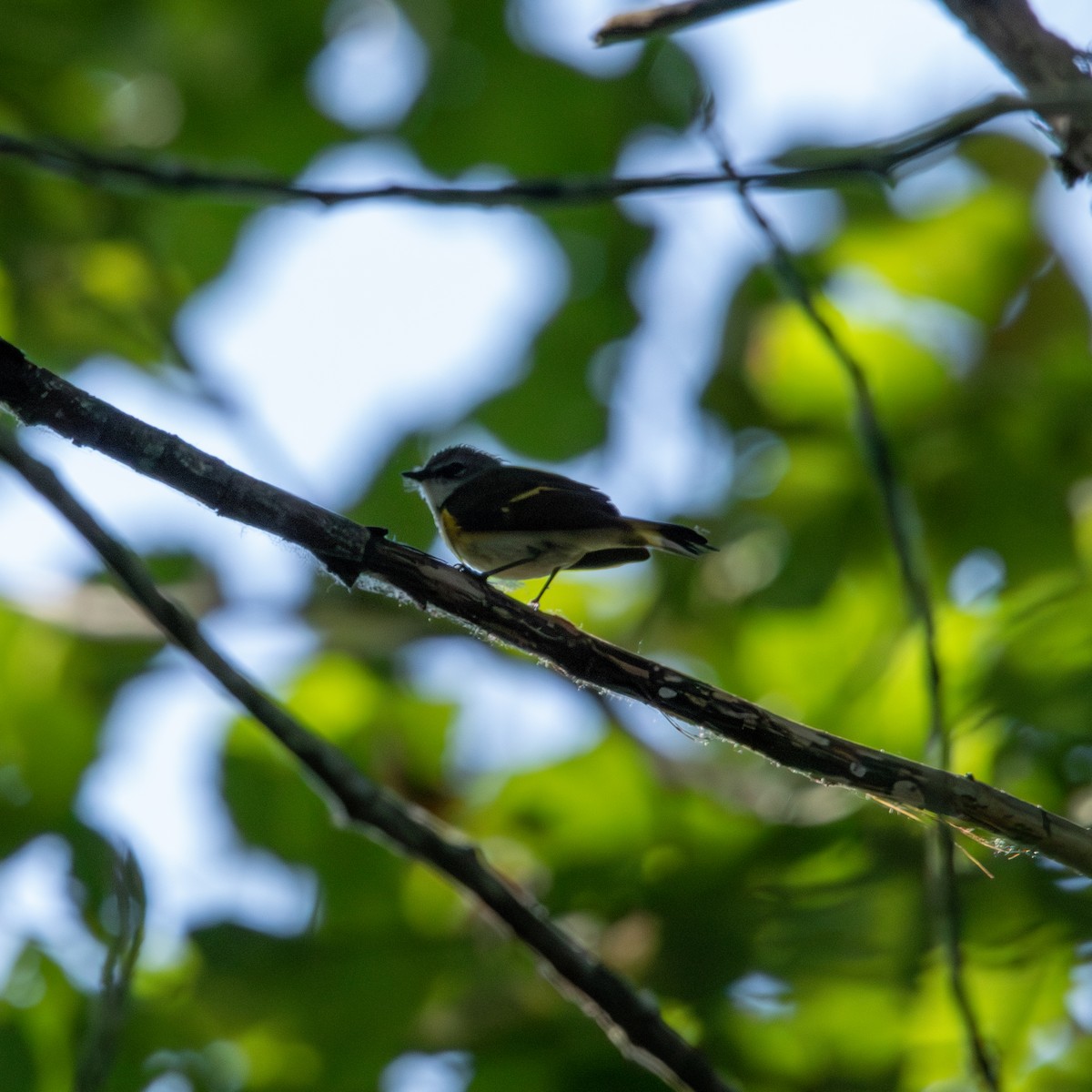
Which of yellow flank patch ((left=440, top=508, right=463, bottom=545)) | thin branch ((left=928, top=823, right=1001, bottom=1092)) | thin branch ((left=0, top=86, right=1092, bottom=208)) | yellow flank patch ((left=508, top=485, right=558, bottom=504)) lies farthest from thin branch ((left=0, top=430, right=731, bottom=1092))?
yellow flank patch ((left=440, top=508, right=463, bottom=545))

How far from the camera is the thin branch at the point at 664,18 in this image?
1.88m

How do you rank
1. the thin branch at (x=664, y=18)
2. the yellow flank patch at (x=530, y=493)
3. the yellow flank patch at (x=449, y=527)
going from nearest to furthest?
1. the thin branch at (x=664, y=18)
2. the yellow flank patch at (x=530, y=493)
3. the yellow flank patch at (x=449, y=527)

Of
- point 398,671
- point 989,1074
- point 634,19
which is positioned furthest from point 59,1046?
point 634,19

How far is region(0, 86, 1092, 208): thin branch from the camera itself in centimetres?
172

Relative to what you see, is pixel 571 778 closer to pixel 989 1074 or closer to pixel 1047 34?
pixel 989 1074

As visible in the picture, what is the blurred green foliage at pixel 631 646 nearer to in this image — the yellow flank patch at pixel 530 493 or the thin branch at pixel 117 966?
the thin branch at pixel 117 966

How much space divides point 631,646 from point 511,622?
7.95ft

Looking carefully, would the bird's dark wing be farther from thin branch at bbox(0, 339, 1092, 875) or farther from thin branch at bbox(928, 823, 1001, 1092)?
thin branch at bbox(928, 823, 1001, 1092)

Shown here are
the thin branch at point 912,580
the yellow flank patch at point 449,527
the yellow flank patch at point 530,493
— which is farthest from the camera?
the yellow flank patch at point 449,527

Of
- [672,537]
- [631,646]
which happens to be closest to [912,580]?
[672,537]

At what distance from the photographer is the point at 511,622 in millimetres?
2307

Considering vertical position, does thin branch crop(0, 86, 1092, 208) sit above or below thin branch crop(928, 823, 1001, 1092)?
above

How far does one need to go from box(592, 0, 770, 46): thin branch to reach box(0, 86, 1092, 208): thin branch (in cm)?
25

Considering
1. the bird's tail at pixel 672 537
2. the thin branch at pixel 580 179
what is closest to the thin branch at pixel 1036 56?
the thin branch at pixel 580 179
